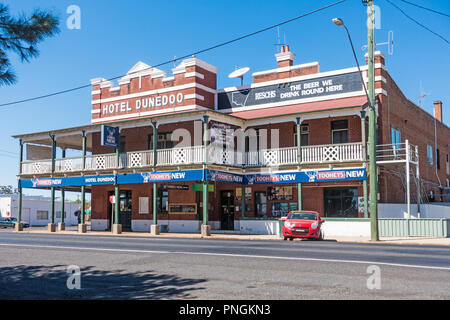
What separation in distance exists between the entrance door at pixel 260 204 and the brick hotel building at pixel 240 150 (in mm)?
71

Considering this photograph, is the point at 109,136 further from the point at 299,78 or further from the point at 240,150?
the point at 299,78

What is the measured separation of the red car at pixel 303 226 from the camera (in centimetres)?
1980

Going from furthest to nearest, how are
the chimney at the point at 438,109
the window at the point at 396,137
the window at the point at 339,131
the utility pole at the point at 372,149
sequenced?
1. the chimney at the point at 438,109
2. the window at the point at 396,137
3. the window at the point at 339,131
4. the utility pole at the point at 372,149

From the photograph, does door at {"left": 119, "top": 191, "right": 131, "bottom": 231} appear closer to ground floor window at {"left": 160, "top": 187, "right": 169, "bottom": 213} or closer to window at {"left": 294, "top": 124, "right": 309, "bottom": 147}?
ground floor window at {"left": 160, "top": 187, "right": 169, "bottom": 213}

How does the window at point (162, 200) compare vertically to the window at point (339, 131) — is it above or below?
below

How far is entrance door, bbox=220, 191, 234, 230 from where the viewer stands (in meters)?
29.1

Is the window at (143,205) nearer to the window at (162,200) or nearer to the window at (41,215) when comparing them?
the window at (162,200)

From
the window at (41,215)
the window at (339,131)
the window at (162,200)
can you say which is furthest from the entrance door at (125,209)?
the window at (41,215)

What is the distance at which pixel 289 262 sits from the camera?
11945 millimetres

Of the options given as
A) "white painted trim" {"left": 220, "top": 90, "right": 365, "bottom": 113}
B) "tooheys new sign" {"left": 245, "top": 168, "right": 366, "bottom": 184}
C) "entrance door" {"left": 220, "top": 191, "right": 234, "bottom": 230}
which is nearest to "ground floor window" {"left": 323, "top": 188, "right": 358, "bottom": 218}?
"tooheys new sign" {"left": 245, "top": 168, "right": 366, "bottom": 184}

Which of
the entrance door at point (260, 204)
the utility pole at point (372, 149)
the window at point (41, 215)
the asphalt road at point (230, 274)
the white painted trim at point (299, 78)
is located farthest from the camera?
the window at point (41, 215)

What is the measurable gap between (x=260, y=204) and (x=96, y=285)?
767 inches

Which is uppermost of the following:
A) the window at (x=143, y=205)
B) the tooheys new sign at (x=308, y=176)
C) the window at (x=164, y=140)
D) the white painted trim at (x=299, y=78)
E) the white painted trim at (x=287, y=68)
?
the white painted trim at (x=287, y=68)
